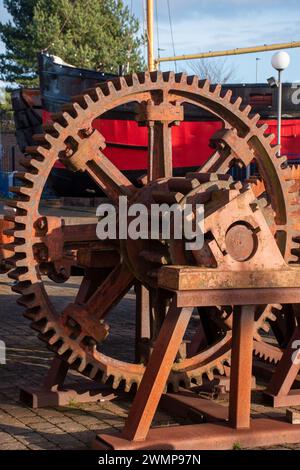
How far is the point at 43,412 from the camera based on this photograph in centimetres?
595

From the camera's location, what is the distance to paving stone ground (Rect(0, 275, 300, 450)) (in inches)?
207

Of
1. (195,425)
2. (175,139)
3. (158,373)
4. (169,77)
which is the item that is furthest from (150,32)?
(158,373)

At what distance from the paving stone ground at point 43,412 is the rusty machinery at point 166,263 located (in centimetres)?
24

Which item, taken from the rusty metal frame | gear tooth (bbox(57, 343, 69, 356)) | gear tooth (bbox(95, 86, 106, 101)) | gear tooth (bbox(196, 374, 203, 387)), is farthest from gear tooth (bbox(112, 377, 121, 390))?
gear tooth (bbox(95, 86, 106, 101))

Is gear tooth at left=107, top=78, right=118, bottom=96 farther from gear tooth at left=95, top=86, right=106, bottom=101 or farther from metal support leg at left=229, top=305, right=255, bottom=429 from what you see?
metal support leg at left=229, top=305, right=255, bottom=429

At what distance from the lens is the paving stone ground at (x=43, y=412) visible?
5258 millimetres

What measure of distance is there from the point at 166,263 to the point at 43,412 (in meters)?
1.37

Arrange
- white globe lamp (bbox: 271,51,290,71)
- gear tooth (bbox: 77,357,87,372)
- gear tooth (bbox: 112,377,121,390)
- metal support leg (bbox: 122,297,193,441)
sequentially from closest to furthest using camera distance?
metal support leg (bbox: 122,297,193,441) < gear tooth (bbox: 77,357,87,372) < gear tooth (bbox: 112,377,121,390) < white globe lamp (bbox: 271,51,290,71)

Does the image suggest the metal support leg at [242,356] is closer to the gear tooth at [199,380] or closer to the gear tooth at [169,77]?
the gear tooth at [199,380]

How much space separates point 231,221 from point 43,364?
3.07m
